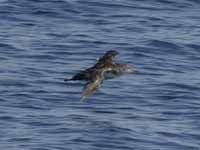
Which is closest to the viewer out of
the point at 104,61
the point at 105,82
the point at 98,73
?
the point at 98,73

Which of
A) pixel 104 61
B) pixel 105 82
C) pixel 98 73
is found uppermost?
pixel 104 61

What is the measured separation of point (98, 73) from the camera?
24.0 metres

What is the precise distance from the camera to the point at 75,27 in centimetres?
3319

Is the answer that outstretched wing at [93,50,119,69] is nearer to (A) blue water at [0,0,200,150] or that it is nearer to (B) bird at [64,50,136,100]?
(B) bird at [64,50,136,100]

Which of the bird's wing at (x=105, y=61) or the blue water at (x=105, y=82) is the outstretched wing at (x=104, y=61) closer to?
the bird's wing at (x=105, y=61)

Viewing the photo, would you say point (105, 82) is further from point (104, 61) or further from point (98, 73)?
point (98, 73)

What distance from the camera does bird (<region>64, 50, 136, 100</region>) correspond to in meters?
23.3

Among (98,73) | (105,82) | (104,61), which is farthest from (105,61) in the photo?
(105,82)

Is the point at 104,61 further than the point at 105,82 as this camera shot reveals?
No

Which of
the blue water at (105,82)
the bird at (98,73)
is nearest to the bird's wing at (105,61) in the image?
the bird at (98,73)

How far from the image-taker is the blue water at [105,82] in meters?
24.0

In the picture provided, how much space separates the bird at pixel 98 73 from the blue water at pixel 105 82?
1130mm

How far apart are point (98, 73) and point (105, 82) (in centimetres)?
540

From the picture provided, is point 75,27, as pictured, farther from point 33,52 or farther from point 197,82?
point 197,82
